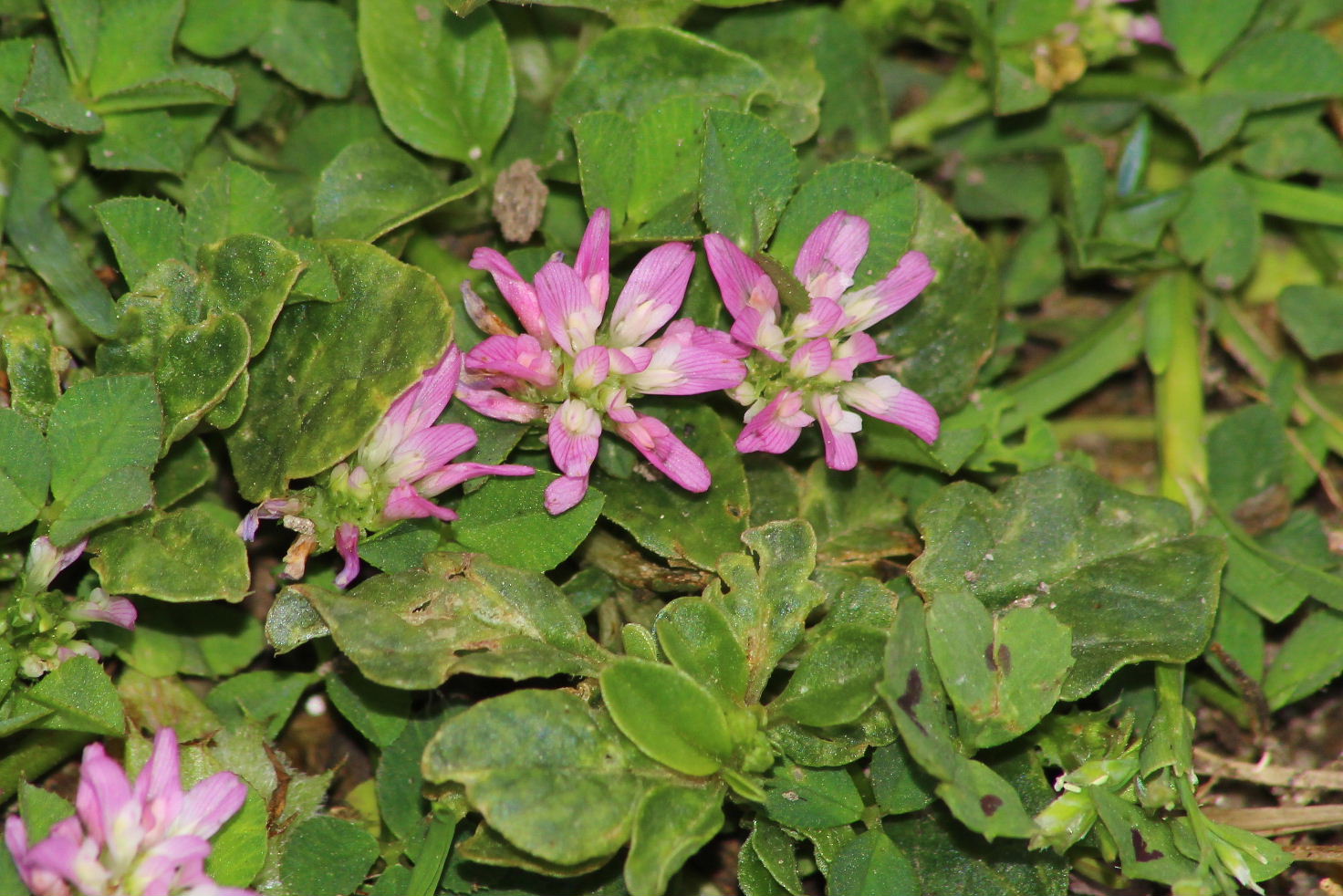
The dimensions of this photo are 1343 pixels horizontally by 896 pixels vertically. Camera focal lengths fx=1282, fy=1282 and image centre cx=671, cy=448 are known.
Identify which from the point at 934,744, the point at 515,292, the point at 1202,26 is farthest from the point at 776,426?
the point at 1202,26

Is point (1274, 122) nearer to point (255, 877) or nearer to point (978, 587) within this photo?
point (978, 587)

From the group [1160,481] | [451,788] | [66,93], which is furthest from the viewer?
[1160,481]

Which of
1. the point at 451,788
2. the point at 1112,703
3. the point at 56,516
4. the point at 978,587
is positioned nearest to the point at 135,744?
the point at 56,516

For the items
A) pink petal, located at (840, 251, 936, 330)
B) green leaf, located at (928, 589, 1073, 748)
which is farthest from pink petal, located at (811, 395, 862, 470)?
green leaf, located at (928, 589, 1073, 748)

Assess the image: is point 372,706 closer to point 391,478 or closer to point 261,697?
point 261,697

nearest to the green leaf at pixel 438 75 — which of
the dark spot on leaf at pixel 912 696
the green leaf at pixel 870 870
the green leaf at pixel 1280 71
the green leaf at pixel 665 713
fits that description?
the green leaf at pixel 665 713

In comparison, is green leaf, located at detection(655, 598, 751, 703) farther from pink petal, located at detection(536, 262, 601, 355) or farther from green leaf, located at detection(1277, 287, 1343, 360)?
green leaf, located at detection(1277, 287, 1343, 360)

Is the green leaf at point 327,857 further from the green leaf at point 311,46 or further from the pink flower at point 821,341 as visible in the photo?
the green leaf at point 311,46
